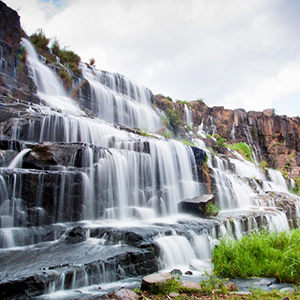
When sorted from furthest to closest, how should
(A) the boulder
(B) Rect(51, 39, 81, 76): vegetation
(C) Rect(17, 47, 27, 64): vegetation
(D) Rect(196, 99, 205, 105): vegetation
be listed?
(D) Rect(196, 99, 205, 105): vegetation, (B) Rect(51, 39, 81, 76): vegetation, (C) Rect(17, 47, 27, 64): vegetation, (A) the boulder

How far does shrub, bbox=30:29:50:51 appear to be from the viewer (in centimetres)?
1831

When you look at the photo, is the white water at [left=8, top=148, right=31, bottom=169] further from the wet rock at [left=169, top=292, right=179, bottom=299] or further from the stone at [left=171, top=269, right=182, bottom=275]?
the wet rock at [left=169, top=292, right=179, bottom=299]

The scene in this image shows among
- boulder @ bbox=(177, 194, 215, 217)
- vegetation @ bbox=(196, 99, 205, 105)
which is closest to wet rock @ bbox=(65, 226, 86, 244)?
boulder @ bbox=(177, 194, 215, 217)

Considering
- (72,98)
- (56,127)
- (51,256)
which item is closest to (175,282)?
(51,256)

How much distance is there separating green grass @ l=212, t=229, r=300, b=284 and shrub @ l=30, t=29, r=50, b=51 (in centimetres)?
1866

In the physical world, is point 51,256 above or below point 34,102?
below

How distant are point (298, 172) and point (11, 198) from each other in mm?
28037

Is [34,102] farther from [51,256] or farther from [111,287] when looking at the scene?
[111,287]

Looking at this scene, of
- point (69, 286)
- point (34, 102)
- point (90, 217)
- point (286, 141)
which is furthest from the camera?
point (286, 141)

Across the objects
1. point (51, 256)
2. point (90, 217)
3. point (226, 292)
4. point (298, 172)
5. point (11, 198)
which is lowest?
point (226, 292)

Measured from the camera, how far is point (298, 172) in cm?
2667

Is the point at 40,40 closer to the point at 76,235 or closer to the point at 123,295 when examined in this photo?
the point at 76,235

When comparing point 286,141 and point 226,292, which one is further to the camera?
point 286,141

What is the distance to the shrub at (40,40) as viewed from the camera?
18.3 metres
